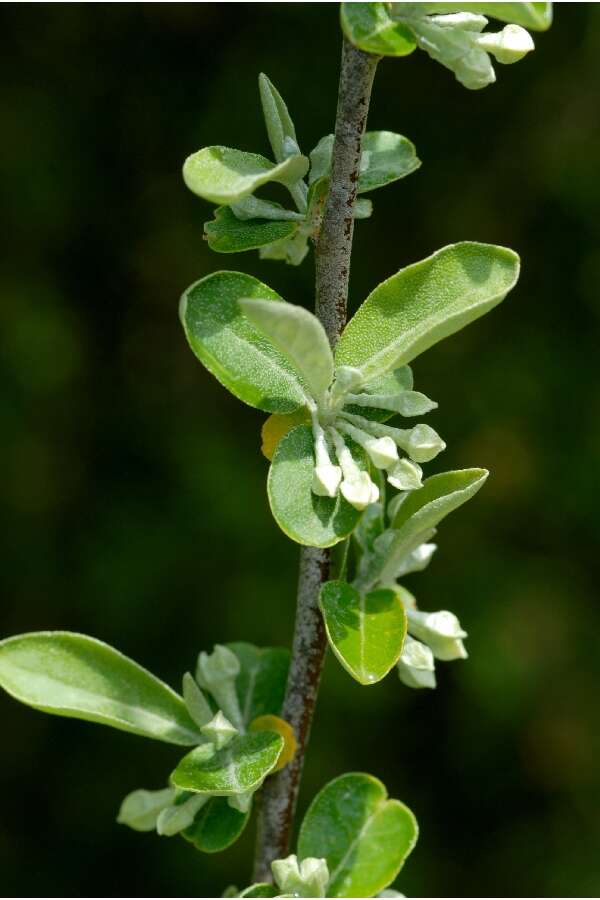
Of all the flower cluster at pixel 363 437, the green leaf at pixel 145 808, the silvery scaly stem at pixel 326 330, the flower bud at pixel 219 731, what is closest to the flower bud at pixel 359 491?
the flower cluster at pixel 363 437

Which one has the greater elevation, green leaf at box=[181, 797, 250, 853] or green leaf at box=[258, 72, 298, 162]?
green leaf at box=[258, 72, 298, 162]

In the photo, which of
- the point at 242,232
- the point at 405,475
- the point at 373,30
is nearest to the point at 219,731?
the point at 405,475

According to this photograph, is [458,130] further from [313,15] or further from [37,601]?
[37,601]

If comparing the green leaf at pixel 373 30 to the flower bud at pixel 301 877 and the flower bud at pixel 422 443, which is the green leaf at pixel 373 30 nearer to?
the flower bud at pixel 422 443

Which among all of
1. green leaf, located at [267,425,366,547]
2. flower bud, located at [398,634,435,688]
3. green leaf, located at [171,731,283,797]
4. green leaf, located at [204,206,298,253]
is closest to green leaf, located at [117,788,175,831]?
green leaf, located at [171,731,283,797]

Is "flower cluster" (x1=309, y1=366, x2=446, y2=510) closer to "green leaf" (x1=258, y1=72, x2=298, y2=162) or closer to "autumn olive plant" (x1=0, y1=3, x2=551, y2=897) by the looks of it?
"autumn olive plant" (x1=0, y1=3, x2=551, y2=897)

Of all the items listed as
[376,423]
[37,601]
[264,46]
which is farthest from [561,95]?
[376,423]
